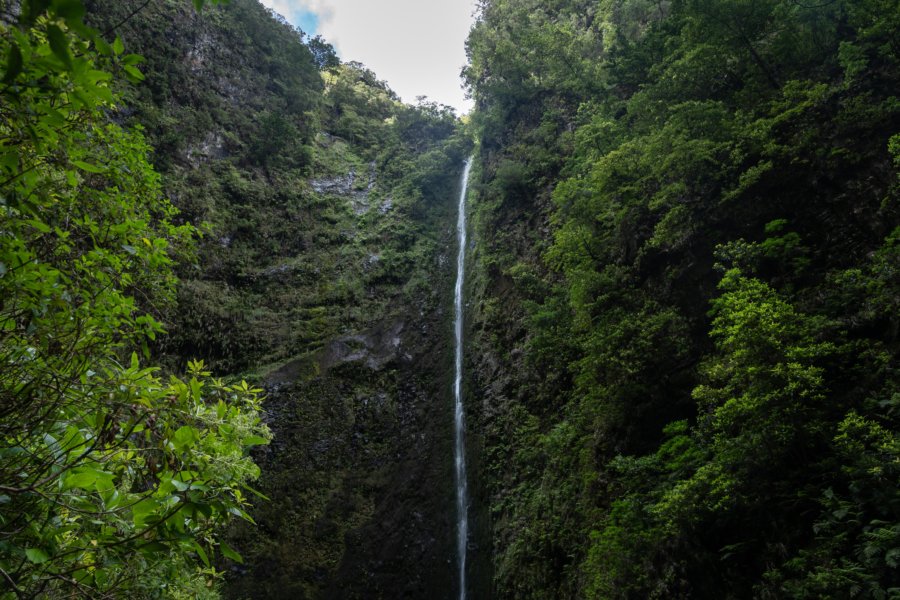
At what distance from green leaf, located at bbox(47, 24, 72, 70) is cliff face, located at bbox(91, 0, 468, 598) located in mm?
11717

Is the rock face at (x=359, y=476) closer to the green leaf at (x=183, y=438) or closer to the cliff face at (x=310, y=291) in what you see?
the cliff face at (x=310, y=291)

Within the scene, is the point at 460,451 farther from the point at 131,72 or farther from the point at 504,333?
the point at 131,72

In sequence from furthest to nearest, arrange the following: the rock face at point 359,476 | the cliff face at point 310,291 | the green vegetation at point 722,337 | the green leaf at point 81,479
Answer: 1. the cliff face at point 310,291
2. the rock face at point 359,476
3. the green vegetation at point 722,337
4. the green leaf at point 81,479

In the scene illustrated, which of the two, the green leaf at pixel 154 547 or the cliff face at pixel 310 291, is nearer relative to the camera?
the green leaf at pixel 154 547

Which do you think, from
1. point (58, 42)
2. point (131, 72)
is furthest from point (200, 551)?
point (131, 72)

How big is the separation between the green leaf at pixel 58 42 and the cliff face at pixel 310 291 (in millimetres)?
11717

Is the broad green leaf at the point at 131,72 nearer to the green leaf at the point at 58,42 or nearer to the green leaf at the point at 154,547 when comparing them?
the green leaf at the point at 58,42

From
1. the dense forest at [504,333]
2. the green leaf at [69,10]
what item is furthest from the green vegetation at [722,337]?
the green leaf at [69,10]

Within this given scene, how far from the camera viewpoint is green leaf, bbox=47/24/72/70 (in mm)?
1016

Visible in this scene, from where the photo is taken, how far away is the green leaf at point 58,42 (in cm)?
102

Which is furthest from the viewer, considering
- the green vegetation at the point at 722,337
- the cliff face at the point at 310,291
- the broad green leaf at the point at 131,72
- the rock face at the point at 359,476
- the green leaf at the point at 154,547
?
the cliff face at the point at 310,291

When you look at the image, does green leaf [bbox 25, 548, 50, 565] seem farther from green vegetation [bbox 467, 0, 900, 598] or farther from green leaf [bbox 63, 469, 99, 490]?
green vegetation [bbox 467, 0, 900, 598]

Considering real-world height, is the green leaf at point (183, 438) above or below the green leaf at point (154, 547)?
above

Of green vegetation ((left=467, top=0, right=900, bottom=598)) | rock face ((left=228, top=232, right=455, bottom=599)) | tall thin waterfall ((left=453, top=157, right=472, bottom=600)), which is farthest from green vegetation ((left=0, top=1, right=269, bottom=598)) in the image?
rock face ((left=228, top=232, right=455, bottom=599))
